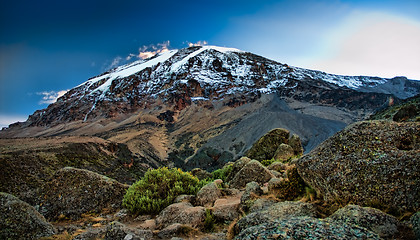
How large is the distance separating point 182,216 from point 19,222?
3.36 meters

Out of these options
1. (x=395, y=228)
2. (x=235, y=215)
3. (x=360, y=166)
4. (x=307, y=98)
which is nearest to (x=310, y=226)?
(x=395, y=228)

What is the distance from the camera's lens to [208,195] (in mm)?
6977

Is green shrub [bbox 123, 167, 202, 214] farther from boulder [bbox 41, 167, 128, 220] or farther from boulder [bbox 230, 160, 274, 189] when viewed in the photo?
boulder [bbox 230, 160, 274, 189]

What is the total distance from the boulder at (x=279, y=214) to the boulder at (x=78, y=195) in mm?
4919

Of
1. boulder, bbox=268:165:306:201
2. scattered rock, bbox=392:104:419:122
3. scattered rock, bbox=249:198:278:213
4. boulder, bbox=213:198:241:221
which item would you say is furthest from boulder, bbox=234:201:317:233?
scattered rock, bbox=392:104:419:122

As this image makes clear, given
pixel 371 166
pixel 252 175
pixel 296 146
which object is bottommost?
pixel 252 175

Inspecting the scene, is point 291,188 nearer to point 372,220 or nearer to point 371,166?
point 371,166

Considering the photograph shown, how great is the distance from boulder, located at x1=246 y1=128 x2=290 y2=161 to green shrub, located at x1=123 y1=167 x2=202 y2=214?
12329 millimetres

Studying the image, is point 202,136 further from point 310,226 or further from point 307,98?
point 310,226

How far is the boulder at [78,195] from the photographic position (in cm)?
643

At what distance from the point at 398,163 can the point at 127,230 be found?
16.1 ft

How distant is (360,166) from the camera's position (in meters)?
3.76

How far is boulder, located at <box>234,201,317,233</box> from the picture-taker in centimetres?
373

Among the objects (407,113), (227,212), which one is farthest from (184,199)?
(407,113)
